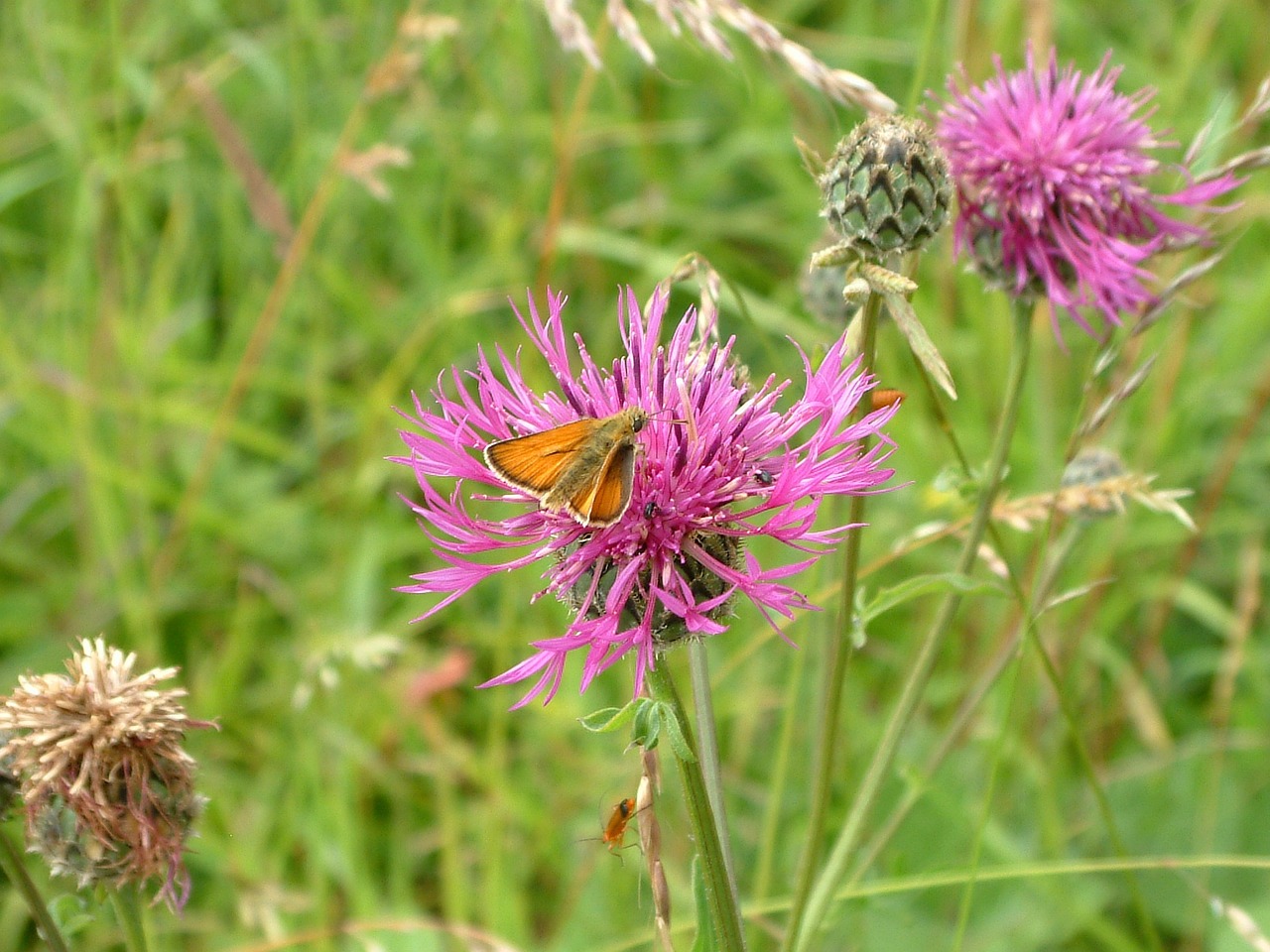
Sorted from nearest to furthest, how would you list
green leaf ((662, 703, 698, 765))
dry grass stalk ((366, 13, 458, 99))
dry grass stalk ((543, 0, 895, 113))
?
1. green leaf ((662, 703, 698, 765))
2. dry grass stalk ((543, 0, 895, 113))
3. dry grass stalk ((366, 13, 458, 99))

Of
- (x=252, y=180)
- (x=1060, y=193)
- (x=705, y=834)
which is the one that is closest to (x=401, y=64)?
(x=252, y=180)

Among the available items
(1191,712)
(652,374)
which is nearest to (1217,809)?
(1191,712)

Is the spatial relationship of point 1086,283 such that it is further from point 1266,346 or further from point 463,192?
point 463,192

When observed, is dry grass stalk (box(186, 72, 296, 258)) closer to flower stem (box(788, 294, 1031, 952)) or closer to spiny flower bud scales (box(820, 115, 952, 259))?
spiny flower bud scales (box(820, 115, 952, 259))

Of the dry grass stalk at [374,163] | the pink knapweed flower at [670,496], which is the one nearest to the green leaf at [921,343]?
the pink knapweed flower at [670,496]

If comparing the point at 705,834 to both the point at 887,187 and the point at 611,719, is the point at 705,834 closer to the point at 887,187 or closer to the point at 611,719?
the point at 611,719

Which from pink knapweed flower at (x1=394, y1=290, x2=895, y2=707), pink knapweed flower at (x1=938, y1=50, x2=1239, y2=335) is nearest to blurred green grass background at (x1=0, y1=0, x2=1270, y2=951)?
pink knapweed flower at (x1=938, y1=50, x2=1239, y2=335)
